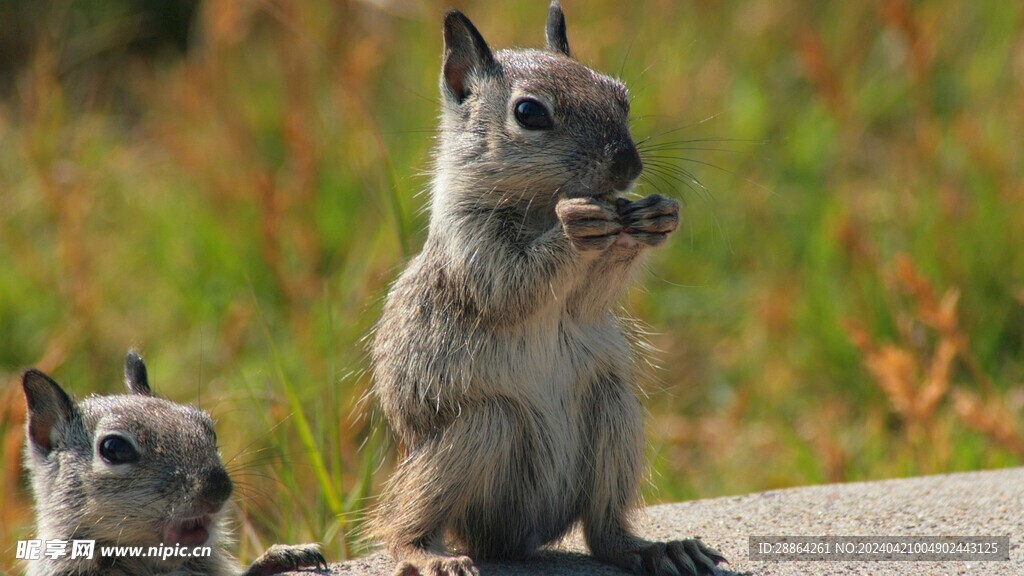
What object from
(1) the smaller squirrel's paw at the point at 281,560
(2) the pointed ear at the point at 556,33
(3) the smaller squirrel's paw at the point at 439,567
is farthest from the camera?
(2) the pointed ear at the point at 556,33

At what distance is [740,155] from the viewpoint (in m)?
9.52

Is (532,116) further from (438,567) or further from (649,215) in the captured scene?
(438,567)

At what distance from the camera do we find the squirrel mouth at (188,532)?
435cm

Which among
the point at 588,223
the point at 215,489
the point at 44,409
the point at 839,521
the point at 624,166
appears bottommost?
the point at 839,521

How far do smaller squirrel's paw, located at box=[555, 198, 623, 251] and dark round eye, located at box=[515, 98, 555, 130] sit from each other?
1.39ft

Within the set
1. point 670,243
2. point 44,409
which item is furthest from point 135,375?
point 670,243

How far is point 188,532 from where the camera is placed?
4.41 metres

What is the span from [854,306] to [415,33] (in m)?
4.49

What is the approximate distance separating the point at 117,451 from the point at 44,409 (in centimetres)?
41

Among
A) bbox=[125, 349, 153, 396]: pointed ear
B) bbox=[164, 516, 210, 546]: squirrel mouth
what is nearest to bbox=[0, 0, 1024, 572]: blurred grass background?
bbox=[125, 349, 153, 396]: pointed ear

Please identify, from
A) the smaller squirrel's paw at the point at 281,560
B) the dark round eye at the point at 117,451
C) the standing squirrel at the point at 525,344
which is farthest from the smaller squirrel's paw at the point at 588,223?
the dark round eye at the point at 117,451

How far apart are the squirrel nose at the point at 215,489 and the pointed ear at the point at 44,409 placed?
704mm

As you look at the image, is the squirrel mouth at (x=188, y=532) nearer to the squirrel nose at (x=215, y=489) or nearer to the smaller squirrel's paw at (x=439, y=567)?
the squirrel nose at (x=215, y=489)

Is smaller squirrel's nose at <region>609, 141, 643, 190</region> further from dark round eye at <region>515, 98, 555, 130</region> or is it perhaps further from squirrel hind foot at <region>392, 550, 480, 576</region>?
squirrel hind foot at <region>392, 550, 480, 576</region>
